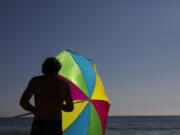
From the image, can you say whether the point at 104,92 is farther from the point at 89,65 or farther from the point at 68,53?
the point at 68,53

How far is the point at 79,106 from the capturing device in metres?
6.20

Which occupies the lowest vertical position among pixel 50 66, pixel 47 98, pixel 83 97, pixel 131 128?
pixel 131 128

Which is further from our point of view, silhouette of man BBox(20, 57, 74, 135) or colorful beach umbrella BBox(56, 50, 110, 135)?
colorful beach umbrella BBox(56, 50, 110, 135)

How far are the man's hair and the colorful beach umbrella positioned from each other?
5.94 feet

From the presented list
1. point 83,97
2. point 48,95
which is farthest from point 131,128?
point 48,95

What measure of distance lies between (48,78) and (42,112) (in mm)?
369

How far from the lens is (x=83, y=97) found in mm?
6332

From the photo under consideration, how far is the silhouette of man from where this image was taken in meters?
3.95

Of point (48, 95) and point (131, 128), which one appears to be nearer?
point (48, 95)

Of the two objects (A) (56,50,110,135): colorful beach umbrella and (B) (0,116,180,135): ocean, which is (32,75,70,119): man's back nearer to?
(A) (56,50,110,135): colorful beach umbrella

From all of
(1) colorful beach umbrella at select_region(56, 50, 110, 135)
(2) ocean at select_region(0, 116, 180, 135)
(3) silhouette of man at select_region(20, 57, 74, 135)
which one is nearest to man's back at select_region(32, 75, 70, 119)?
(3) silhouette of man at select_region(20, 57, 74, 135)

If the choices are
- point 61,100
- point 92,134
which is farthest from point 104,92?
point 61,100

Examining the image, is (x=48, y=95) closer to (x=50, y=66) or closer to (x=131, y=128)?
(x=50, y=66)

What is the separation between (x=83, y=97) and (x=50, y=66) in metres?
2.44
